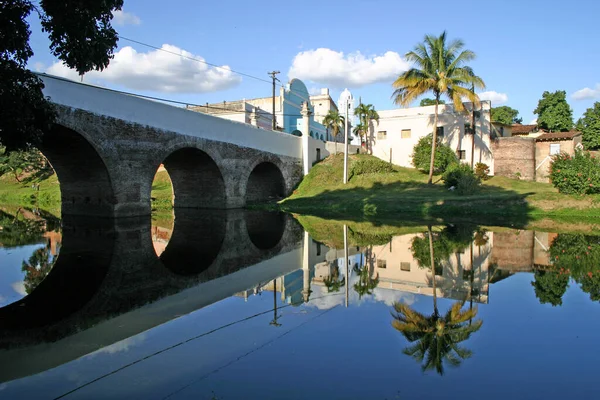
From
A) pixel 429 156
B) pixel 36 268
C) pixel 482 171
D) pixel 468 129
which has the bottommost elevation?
pixel 36 268

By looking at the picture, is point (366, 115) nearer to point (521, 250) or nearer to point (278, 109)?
point (278, 109)

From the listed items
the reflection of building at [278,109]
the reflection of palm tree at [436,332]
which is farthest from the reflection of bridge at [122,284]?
the reflection of building at [278,109]

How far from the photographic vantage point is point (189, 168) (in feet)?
77.3

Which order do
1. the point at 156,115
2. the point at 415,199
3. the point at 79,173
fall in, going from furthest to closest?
1. the point at 415,199
2. the point at 156,115
3. the point at 79,173

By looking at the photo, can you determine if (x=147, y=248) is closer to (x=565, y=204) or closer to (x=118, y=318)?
(x=118, y=318)

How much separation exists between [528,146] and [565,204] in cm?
1217

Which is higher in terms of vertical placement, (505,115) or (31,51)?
(505,115)

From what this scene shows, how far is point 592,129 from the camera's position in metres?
35.8

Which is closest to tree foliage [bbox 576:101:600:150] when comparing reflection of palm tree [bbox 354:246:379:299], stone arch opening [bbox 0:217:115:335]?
reflection of palm tree [bbox 354:246:379:299]

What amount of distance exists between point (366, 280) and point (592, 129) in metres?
36.4

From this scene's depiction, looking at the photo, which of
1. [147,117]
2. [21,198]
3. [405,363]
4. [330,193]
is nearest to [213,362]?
[405,363]

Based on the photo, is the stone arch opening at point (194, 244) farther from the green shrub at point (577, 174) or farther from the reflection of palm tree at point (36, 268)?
the green shrub at point (577, 174)

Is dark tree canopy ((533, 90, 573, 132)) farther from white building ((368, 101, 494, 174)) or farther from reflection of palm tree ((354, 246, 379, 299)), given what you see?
reflection of palm tree ((354, 246, 379, 299))

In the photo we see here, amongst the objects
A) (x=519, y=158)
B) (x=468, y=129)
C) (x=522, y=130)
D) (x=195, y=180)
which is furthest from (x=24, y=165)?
(x=522, y=130)
